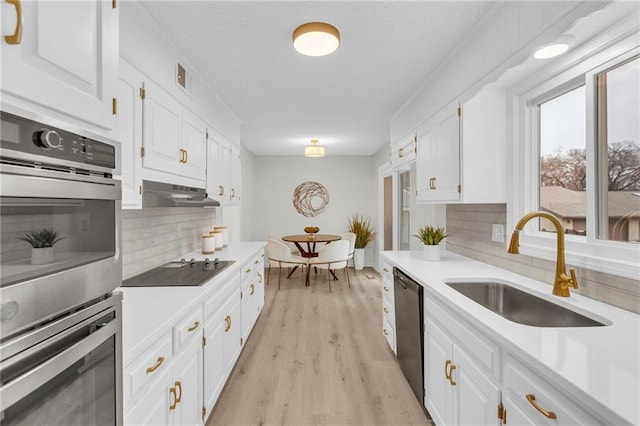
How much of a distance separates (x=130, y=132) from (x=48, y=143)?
111cm

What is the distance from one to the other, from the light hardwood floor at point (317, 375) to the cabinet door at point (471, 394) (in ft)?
2.08

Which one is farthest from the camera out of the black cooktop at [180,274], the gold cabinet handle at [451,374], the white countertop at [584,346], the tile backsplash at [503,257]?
the black cooktop at [180,274]

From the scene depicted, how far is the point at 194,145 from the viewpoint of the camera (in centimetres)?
241

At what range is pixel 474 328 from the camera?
1.29 metres

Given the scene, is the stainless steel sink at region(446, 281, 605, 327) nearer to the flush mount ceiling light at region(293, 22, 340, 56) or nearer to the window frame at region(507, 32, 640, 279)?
the window frame at region(507, 32, 640, 279)

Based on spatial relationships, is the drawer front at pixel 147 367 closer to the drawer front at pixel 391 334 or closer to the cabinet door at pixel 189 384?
the cabinet door at pixel 189 384

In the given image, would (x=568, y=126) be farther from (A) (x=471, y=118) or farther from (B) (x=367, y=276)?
(B) (x=367, y=276)

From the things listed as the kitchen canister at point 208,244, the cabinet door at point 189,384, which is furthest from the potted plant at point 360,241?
the cabinet door at point 189,384

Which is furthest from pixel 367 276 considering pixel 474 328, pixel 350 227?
pixel 474 328

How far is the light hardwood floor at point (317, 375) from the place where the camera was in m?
1.99

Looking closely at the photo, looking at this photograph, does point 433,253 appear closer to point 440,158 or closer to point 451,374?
point 440,158

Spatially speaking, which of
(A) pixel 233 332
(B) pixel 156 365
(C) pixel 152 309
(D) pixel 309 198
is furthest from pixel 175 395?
(D) pixel 309 198

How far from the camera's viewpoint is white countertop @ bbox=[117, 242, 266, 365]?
109 cm

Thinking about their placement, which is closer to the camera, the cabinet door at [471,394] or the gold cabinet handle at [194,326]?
the cabinet door at [471,394]
